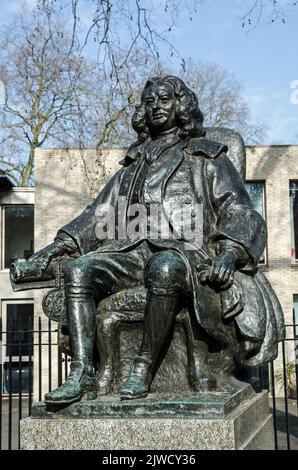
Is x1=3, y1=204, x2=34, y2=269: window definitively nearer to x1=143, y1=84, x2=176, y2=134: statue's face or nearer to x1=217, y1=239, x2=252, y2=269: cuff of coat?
x1=143, y1=84, x2=176, y2=134: statue's face

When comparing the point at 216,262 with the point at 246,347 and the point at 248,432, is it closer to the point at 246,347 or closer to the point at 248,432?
the point at 246,347

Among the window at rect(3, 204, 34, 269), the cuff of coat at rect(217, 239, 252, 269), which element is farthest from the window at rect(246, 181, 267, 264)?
the cuff of coat at rect(217, 239, 252, 269)

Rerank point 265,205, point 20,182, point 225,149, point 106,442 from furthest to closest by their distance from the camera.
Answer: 1. point 20,182
2. point 265,205
3. point 225,149
4. point 106,442

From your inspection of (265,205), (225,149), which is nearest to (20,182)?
(265,205)

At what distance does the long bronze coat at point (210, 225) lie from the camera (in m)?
4.31

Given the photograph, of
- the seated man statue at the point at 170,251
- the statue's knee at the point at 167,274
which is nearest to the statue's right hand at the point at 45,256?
the seated man statue at the point at 170,251

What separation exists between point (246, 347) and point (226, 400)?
1.99 feet

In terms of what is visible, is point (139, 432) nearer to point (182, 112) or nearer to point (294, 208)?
point (182, 112)

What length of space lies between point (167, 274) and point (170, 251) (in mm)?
287

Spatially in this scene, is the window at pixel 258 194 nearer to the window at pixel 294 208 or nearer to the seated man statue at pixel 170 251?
the window at pixel 294 208

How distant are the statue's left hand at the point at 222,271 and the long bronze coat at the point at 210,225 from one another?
0.08 m

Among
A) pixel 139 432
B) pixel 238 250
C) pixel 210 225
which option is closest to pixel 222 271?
pixel 238 250

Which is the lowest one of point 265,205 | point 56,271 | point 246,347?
point 246,347

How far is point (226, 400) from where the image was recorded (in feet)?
12.7
